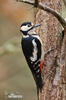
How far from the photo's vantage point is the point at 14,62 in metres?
13.1

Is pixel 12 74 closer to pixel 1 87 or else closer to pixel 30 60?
pixel 1 87

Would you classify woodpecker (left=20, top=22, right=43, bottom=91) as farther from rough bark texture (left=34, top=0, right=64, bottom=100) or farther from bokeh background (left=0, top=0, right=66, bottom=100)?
bokeh background (left=0, top=0, right=66, bottom=100)

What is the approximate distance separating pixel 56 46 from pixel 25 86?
524 cm

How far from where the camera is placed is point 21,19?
12180 mm

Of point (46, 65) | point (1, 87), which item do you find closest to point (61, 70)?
point (46, 65)

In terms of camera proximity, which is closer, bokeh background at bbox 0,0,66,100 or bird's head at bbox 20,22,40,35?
bird's head at bbox 20,22,40,35

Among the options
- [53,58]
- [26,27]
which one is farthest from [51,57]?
[26,27]

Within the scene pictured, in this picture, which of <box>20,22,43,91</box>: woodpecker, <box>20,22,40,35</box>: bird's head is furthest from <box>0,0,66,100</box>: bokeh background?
<box>20,22,43,91</box>: woodpecker

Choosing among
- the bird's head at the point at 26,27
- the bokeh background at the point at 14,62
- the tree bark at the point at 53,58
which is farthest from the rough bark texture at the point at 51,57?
the bokeh background at the point at 14,62

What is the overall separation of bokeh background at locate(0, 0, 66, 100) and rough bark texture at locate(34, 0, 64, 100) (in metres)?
4.10

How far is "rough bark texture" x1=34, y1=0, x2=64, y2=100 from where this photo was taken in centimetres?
729

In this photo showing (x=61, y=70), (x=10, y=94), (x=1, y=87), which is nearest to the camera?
(x=61, y=70)

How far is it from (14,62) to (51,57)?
19.0 ft

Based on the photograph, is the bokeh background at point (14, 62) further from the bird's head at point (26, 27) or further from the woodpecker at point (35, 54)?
the woodpecker at point (35, 54)
